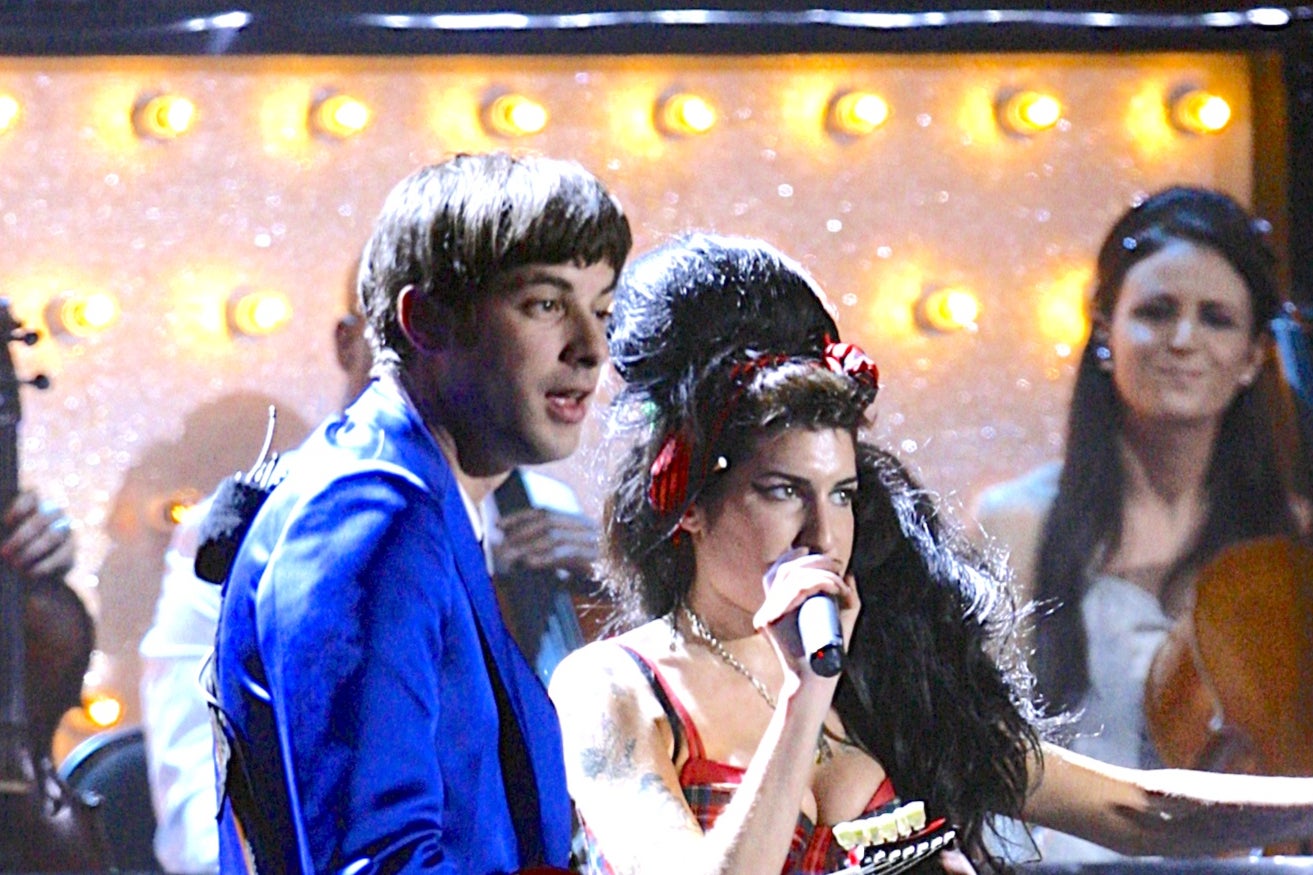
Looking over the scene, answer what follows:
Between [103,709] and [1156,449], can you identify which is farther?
[1156,449]

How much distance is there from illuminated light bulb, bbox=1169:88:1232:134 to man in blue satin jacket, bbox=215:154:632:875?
32.0 inches

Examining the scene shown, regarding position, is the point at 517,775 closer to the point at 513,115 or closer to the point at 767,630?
the point at 767,630

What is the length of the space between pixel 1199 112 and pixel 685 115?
59cm

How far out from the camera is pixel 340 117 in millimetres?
2123

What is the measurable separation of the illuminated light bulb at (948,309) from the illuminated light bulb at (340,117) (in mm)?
649

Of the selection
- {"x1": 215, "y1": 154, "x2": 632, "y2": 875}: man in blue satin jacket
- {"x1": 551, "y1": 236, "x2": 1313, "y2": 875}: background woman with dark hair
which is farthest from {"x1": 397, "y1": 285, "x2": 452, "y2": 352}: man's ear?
{"x1": 551, "y1": 236, "x2": 1313, "y2": 875}: background woman with dark hair

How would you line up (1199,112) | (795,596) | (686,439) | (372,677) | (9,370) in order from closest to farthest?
1. (372,677)
2. (795,596)
3. (686,439)
4. (9,370)
5. (1199,112)

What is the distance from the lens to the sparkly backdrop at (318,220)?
2.10 metres

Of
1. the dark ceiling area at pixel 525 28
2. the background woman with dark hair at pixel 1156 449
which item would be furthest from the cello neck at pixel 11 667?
the background woman with dark hair at pixel 1156 449

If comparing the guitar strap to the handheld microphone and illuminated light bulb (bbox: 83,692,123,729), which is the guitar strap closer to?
the handheld microphone

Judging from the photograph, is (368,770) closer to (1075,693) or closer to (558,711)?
(558,711)

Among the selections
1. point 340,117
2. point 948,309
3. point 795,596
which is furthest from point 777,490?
point 340,117

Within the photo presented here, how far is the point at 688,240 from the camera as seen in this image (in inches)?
70.3

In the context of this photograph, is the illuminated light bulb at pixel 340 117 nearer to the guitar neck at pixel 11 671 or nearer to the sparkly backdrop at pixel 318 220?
the sparkly backdrop at pixel 318 220
